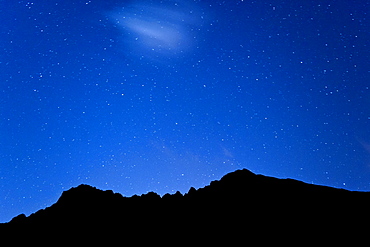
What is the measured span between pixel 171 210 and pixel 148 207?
126 inches

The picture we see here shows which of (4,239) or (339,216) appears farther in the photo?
(4,239)

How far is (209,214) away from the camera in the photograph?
26438 mm

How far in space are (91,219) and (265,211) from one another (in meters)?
20.5

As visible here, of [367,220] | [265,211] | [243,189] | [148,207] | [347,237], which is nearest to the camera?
[347,237]

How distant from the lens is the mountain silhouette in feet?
75.0

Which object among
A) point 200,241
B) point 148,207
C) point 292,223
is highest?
point 148,207

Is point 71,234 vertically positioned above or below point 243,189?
below

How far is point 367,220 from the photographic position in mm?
21828

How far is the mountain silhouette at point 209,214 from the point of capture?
75.0ft

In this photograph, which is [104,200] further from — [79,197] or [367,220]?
[367,220]

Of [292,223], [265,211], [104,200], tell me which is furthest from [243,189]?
[104,200]

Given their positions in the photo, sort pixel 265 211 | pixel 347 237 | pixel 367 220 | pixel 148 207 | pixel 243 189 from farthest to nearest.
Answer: pixel 148 207 → pixel 243 189 → pixel 265 211 → pixel 367 220 → pixel 347 237

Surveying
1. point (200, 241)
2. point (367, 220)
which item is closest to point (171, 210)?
point (200, 241)

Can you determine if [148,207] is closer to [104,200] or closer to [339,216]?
[104,200]
